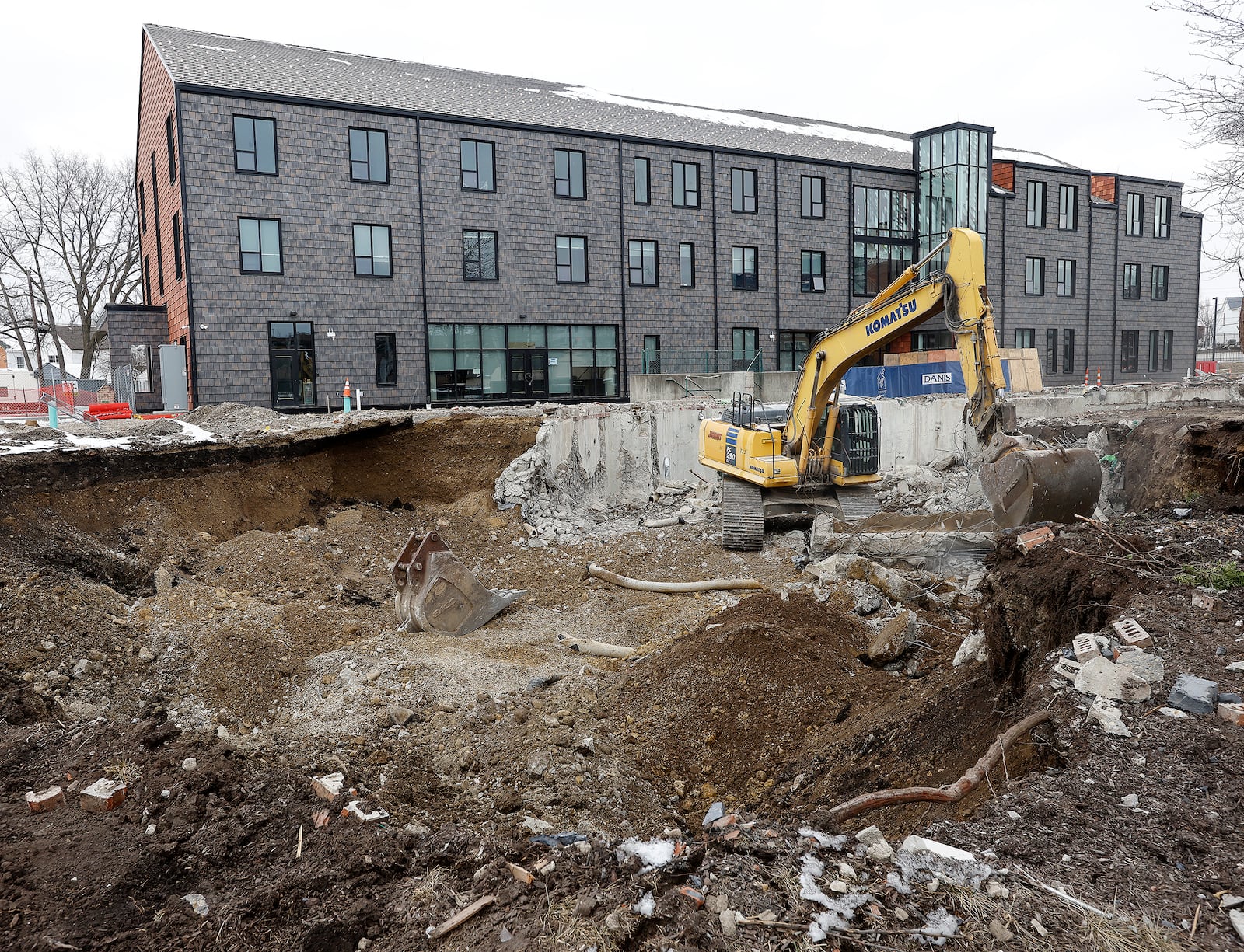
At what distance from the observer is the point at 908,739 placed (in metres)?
5.91

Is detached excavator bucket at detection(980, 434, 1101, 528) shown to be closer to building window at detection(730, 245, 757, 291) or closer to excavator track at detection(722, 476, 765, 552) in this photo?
excavator track at detection(722, 476, 765, 552)

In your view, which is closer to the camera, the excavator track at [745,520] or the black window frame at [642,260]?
the excavator track at [745,520]

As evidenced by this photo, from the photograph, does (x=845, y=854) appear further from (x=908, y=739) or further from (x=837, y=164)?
(x=837, y=164)

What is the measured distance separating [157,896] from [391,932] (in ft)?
4.36

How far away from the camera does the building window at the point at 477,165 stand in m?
26.9

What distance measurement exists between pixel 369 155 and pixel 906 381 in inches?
734

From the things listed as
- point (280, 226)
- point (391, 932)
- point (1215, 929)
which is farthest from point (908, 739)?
point (280, 226)

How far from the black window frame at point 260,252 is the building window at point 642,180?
1180 cm

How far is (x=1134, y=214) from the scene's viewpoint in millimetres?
39094

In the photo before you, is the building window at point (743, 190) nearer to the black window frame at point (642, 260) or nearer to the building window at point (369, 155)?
the black window frame at point (642, 260)

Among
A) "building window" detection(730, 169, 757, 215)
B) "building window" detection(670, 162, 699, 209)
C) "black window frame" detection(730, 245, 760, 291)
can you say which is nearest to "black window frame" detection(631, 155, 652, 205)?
"building window" detection(670, 162, 699, 209)

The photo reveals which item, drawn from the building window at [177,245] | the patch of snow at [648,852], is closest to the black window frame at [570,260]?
the building window at [177,245]

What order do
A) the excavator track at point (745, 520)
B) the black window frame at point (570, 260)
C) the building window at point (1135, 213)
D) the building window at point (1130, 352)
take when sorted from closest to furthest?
1. the excavator track at point (745, 520)
2. the black window frame at point (570, 260)
3. the building window at point (1135, 213)
4. the building window at point (1130, 352)

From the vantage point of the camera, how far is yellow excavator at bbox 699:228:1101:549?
29.9 ft
